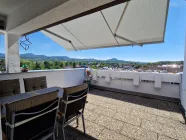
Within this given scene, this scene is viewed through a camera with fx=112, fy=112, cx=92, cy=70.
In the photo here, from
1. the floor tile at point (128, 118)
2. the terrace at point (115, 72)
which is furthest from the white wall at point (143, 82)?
the floor tile at point (128, 118)

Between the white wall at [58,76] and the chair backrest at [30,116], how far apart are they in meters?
2.86

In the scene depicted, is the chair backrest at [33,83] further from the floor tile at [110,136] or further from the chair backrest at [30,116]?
the floor tile at [110,136]

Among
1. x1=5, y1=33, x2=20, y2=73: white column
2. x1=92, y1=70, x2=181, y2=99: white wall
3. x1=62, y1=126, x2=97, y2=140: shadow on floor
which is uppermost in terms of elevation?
x1=5, y1=33, x2=20, y2=73: white column

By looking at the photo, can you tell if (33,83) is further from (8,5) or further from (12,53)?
(8,5)

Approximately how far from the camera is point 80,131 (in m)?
2.66

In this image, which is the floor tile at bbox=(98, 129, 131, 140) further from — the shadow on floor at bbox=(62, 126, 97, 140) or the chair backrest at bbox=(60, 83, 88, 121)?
the chair backrest at bbox=(60, 83, 88, 121)

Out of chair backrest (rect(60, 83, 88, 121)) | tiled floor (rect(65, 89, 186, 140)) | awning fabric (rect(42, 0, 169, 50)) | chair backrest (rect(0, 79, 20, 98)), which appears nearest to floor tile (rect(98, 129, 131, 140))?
tiled floor (rect(65, 89, 186, 140))

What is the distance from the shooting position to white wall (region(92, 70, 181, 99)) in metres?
4.64

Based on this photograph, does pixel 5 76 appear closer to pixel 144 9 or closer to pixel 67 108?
pixel 67 108

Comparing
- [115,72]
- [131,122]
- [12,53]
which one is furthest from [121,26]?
[12,53]

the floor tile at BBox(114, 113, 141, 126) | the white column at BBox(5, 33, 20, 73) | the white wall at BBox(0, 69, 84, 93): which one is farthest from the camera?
the white wall at BBox(0, 69, 84, 93)

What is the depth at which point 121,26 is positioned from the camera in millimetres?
3510

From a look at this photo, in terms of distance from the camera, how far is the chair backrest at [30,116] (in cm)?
130

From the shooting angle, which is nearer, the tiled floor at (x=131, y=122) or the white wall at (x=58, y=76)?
the tiled floor at (x=131, y=122)
